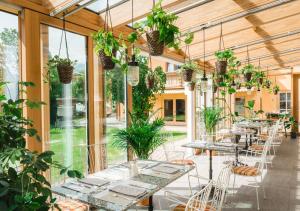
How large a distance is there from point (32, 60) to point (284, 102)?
12.4 m

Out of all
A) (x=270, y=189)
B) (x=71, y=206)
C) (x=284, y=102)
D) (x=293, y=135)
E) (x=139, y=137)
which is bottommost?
(x=270, y=189)

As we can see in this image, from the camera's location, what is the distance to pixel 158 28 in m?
2.43

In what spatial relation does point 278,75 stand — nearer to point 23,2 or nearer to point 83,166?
point 83,166

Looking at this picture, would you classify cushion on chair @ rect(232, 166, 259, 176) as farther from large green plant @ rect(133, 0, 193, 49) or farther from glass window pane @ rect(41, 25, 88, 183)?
large green plant @ rect(133, 0, 193, 49)

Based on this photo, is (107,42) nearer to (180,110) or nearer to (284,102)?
(284,102)

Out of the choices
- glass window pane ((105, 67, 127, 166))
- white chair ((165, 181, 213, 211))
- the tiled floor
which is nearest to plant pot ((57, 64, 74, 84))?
glass window pane ((105, 67, 127, 166))

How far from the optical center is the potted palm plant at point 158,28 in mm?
2412

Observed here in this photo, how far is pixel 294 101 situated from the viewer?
1223 cm

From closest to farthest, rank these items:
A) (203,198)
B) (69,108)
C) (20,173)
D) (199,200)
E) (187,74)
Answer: (20,173) → (203,198) → (199,200) → (69,108) → (187,74)

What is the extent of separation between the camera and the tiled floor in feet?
13.4

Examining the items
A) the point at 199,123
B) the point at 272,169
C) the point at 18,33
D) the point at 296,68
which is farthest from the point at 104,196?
the point at 296,68

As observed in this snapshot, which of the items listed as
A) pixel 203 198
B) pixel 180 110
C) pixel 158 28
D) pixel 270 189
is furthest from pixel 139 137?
pixel 180 110

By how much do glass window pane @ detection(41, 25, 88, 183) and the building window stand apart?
11345mm

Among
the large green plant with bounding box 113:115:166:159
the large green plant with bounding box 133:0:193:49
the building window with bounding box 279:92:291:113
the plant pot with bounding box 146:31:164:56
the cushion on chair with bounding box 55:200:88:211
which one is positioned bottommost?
the cushion on chair with bounding box 55:200:88:211
